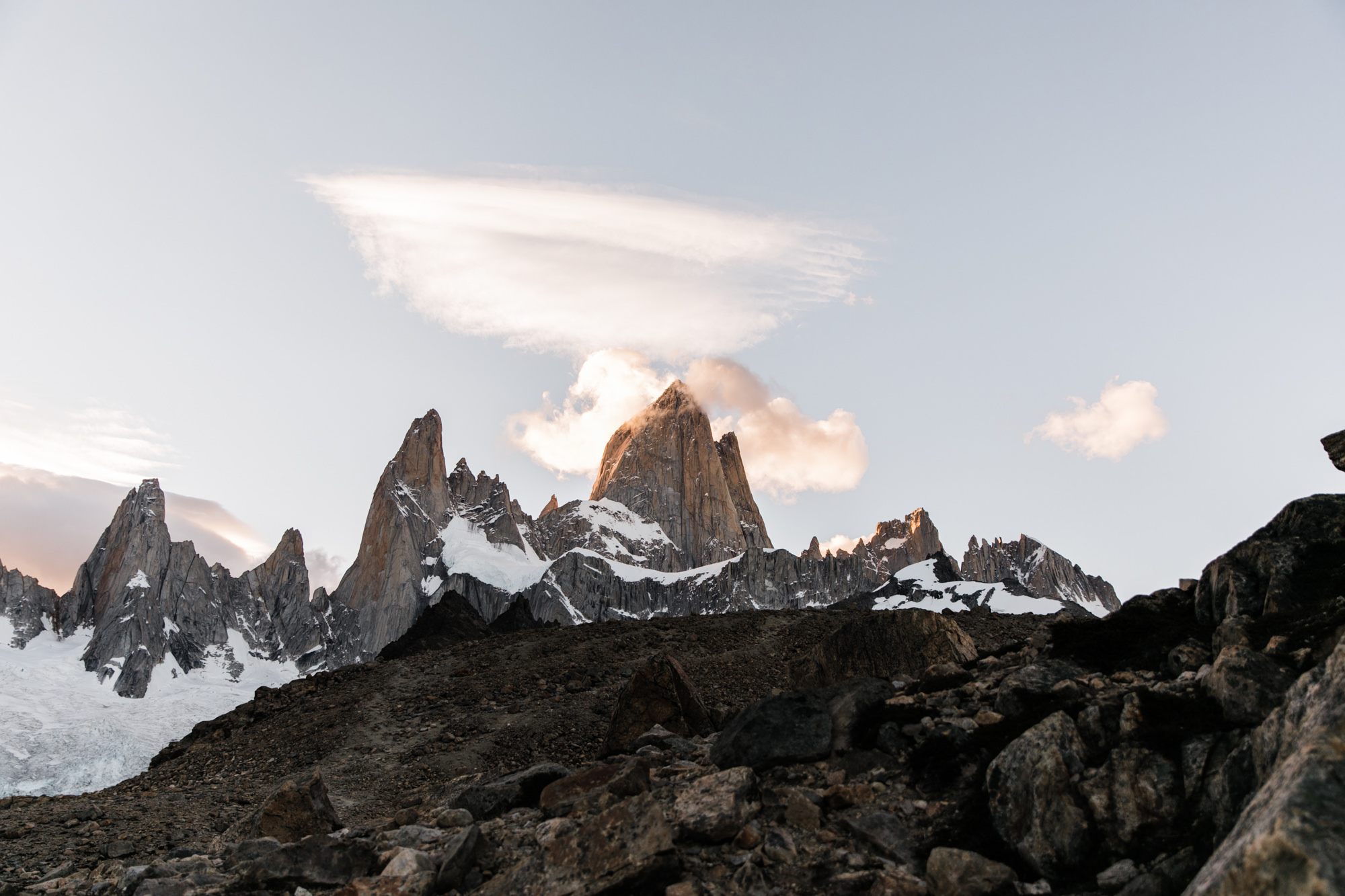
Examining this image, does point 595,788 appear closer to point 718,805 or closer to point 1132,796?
point 718,805

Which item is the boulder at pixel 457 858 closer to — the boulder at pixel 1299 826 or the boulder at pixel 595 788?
the boulder at pixel 595 788

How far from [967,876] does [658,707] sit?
11.4 metres

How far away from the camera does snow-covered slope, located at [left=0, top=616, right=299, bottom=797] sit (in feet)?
407

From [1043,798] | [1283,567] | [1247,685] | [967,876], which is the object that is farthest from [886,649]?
A: [967,876]

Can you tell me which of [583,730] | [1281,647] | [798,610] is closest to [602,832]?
[1281,647]

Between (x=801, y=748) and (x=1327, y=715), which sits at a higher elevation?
(x=1327, y=715)

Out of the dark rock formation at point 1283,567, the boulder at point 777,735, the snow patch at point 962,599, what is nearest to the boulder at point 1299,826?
the dark rock formation at point 1283,567

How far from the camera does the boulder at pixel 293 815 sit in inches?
563

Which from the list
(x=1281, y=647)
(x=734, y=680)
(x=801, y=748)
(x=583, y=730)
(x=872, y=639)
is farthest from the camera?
(x=734, y=680)

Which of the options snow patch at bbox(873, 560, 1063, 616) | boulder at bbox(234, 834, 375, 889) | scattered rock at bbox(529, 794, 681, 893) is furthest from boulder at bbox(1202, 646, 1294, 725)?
snow patch at bbox(873, 560, 1063, 616)

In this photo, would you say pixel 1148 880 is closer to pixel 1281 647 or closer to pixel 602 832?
pixel 1281 647

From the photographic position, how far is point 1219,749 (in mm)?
7695

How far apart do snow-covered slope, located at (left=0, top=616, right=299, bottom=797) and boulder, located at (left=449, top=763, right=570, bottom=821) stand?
469 feet

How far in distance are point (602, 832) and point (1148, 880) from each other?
5863mm
